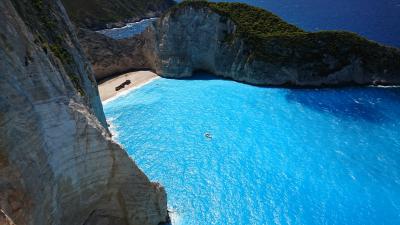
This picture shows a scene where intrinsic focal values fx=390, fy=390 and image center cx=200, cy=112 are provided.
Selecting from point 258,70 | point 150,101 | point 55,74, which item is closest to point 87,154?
point 55,74

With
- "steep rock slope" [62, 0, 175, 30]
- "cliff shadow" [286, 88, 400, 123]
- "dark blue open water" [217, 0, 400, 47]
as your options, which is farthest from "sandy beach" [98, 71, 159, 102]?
"steep rock slope" [62, 0, 175, 30]

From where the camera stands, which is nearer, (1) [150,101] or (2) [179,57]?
(1) [150,101]

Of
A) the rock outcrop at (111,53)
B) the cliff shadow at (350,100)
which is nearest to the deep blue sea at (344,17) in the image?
the cliff shadow at (350,100)

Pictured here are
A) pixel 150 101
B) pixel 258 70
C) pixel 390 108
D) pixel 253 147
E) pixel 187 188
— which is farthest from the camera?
pixel 258 70

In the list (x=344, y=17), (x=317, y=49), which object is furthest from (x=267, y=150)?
(x=344, y=17)

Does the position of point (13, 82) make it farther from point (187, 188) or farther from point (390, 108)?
point (390, 108)

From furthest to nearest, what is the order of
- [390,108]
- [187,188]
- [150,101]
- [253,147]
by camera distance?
[150,101]
[390,108]
[253,147]
[187,188]

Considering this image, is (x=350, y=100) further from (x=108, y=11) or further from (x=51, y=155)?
(x=108, y=11)
